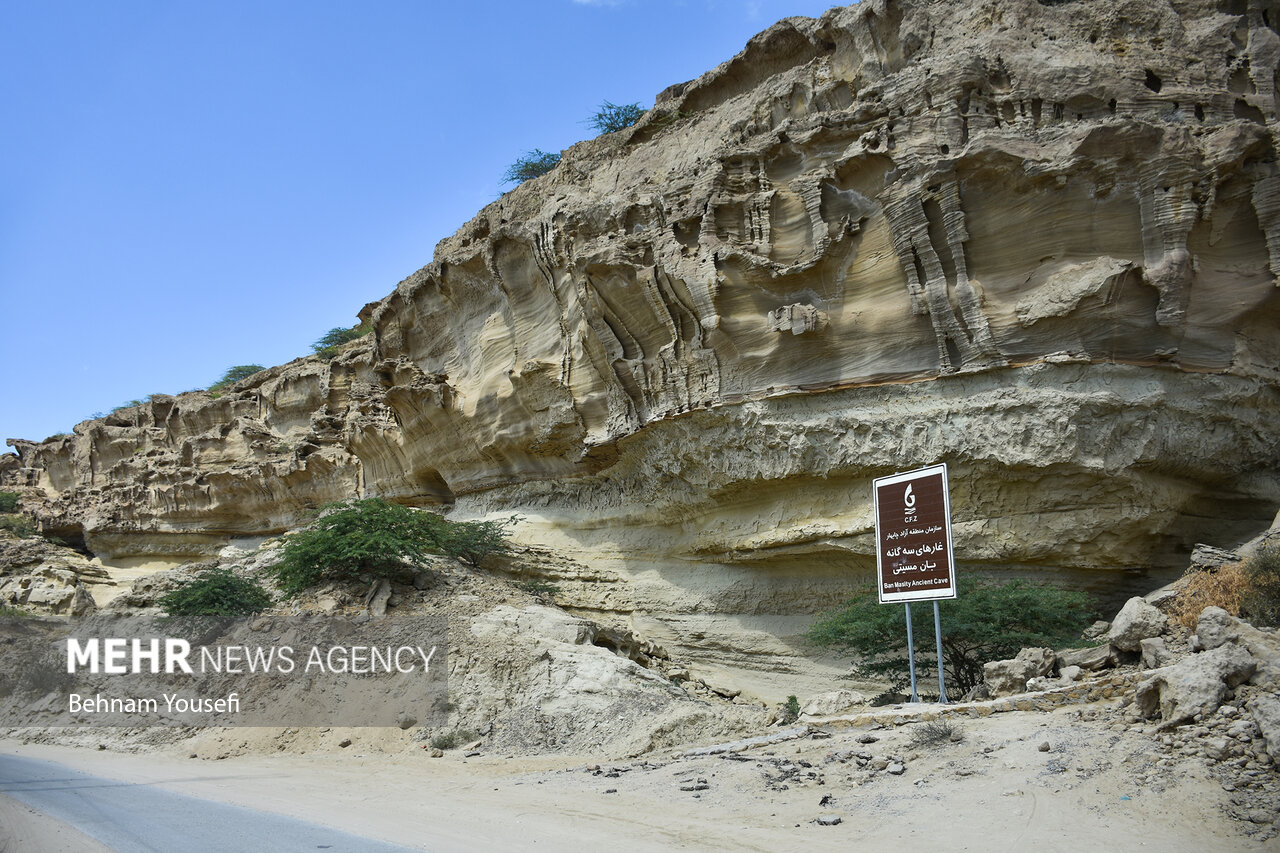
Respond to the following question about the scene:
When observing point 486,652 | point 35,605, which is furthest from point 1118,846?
point 35,605

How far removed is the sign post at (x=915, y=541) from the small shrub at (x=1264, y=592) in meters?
2.71

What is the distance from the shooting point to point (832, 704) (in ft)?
33.0

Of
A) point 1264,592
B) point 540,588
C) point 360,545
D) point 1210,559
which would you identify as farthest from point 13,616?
point 1210,559

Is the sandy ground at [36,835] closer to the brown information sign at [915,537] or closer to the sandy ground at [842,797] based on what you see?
the sandy ground at [842,797]

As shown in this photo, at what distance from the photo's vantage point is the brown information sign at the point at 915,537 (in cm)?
889

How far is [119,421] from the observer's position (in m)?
41.7

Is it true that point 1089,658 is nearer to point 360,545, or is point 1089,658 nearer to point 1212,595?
point 1212,595

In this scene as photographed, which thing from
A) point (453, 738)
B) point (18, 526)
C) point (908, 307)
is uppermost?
point (908, 307)

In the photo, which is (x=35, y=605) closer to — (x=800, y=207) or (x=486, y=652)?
(x=486, y=652)

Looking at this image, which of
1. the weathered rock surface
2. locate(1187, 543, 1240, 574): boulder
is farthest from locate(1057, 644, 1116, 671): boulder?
the weathered rock surface

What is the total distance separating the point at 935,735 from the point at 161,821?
6.32m

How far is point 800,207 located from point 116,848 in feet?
41.6

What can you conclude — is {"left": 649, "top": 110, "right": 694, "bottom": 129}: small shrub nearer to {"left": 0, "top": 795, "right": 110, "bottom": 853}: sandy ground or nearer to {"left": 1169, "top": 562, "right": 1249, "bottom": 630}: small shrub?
{"left": 1169, "top": 562, "right": 1249, "bottom": 630}: small shrub

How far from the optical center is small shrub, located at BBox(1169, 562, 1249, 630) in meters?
8.65
